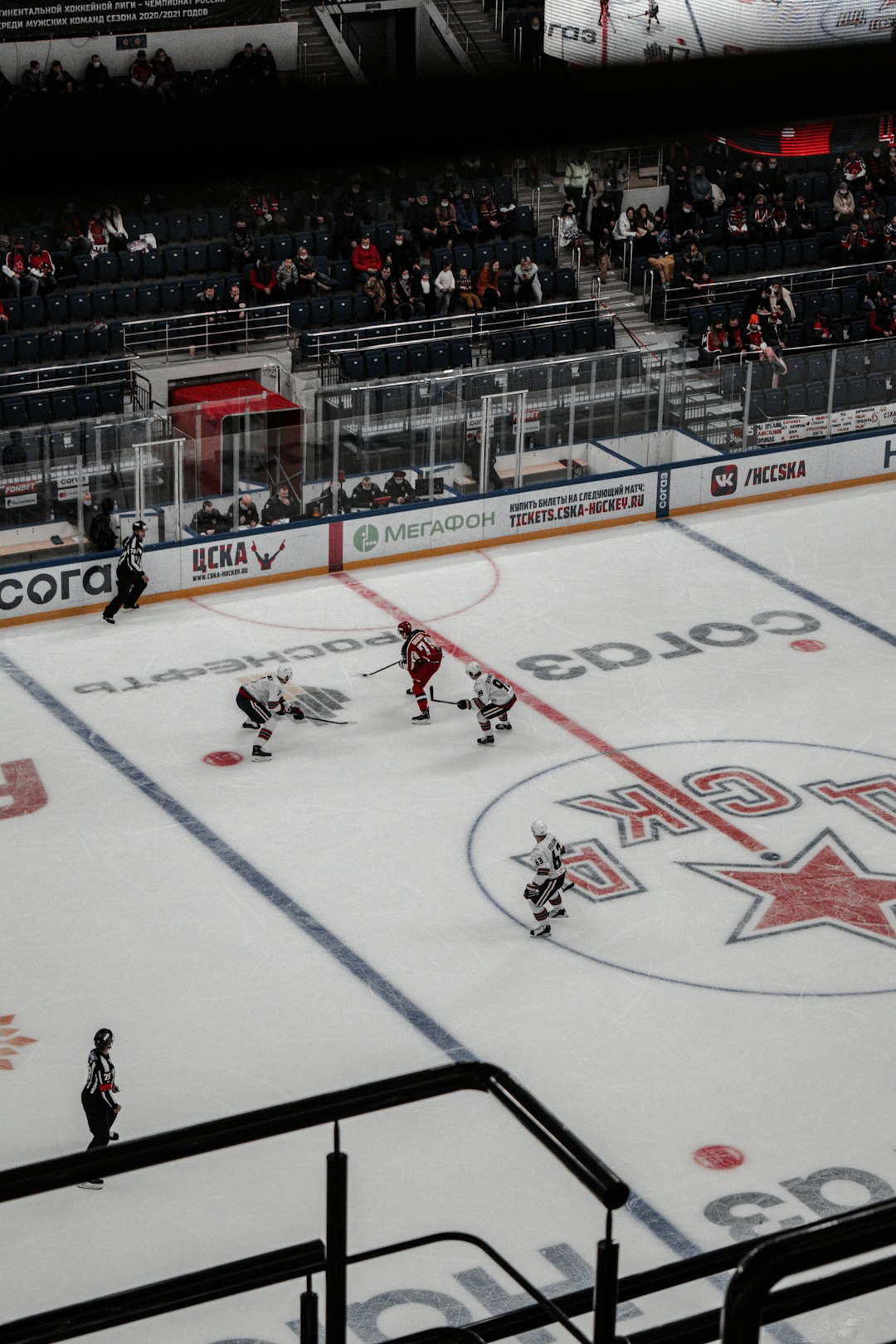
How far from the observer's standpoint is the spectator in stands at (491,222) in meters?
26.1

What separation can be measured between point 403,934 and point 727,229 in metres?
17.0

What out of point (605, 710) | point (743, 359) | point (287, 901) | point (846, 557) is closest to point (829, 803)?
point (605, 710)

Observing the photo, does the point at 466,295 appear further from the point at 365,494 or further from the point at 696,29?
the point at 696,29

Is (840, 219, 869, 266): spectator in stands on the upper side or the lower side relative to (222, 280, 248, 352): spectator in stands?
upper

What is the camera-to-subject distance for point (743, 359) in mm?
23516

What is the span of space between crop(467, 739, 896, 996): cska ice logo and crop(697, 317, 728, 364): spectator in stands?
28.3 ft

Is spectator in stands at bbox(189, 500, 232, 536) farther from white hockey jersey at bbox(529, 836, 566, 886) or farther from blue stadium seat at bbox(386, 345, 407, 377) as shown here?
white hockey jersey at bbox(529, 836, 566, 886)

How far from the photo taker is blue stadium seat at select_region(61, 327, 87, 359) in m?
22.2

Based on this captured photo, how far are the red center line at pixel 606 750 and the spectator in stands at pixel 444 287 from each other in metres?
6.62

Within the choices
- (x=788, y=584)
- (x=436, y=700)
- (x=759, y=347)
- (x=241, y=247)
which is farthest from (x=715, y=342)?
(x=436, y=700)

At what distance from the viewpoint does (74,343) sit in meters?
22.3

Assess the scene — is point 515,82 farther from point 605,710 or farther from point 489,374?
point 489,374

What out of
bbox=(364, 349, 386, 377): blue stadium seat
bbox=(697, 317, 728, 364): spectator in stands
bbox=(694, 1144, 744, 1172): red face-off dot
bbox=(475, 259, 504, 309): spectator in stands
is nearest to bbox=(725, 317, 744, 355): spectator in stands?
bbox=(697, 317, 728, 364): spectator in stands

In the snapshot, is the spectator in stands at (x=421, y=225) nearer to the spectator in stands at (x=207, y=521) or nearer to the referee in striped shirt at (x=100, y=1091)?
the spectator in stands at (x=207, y=521)
